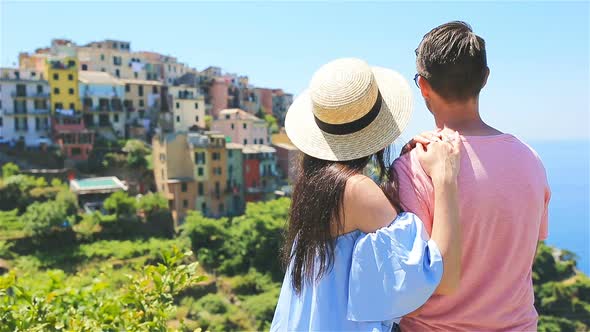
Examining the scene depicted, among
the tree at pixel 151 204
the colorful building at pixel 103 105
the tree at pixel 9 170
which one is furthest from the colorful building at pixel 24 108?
the tree at pixel 151 204

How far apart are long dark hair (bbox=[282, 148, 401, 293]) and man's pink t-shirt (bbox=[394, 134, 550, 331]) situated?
0.35ft

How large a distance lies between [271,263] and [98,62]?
22.4 m

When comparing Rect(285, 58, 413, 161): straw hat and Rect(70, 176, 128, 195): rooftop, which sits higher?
Rect(285, 58, 413, 161): straw hat

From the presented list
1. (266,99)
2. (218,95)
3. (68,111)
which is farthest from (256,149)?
(266,99)

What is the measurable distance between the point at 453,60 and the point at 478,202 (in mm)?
460

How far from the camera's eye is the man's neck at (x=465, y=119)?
1791mm

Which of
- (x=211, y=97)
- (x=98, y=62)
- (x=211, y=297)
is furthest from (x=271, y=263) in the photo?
(x=98, y=62)

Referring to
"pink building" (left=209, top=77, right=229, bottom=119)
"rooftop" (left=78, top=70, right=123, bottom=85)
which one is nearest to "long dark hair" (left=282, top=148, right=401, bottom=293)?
"rooftop" (left=78, top=70, right=123, bottom=85)

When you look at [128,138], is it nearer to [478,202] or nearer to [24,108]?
[24,108]

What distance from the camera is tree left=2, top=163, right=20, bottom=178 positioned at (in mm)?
26703

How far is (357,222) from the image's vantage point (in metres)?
1.66

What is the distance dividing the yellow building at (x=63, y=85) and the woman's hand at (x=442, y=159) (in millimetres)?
32825

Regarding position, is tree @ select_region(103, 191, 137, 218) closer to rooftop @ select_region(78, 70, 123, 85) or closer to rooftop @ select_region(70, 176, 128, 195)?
rooftop @ select_region(70, 176, 128, 195)

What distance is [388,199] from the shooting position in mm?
1660
